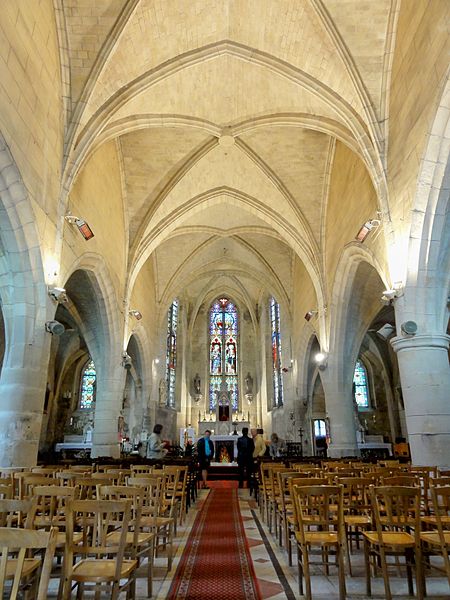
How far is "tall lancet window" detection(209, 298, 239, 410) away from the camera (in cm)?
2798

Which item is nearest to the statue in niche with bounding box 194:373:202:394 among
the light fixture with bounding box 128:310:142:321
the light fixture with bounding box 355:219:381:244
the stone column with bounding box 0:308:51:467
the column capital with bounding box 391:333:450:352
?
the light fixture with bounding box 128:310:142:321

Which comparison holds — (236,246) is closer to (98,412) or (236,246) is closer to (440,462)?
(98,412)

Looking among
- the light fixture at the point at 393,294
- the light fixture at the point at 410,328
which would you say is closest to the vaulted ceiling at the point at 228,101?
the light fixture at the point at 393,294

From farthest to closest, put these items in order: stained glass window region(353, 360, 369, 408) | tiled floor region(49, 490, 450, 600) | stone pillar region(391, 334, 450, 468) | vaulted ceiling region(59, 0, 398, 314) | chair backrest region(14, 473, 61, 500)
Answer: stained glass window region(353, 360, 369, 408)
vaulted ceiling region(59, 0, 398, 314)
stone pillar region(391, 334, 450, 468)
chair backrest region(14, 473, 61, 500)
tiled floor region(49, 490, 450, 600)

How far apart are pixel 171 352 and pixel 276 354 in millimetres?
6142

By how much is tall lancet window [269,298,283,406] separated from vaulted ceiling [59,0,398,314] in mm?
9085

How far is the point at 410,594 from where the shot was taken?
12.0 feet

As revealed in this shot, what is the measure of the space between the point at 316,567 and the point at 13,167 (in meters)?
7.10

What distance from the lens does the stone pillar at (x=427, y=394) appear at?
7.23 m

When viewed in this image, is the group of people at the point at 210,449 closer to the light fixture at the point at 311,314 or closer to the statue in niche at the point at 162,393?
the light fixture at the point at 311,314

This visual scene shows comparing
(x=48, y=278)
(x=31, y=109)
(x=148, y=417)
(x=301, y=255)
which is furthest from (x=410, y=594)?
(x=148, y=417)

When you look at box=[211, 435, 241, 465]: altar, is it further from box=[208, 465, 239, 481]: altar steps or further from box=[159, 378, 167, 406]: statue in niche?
box=[208, 465, 239, 481]: altar steps

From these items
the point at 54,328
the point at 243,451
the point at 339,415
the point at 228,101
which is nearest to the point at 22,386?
the point at 54,328

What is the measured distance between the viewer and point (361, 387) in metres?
23.2
